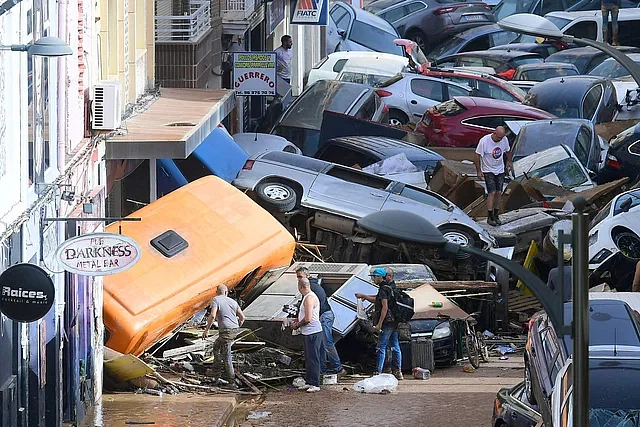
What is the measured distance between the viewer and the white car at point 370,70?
112ft

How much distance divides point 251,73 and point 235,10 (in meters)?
2.76

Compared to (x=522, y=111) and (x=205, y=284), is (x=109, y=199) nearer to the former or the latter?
(x=205, y=284)

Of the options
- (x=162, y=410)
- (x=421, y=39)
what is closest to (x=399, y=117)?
(x=421, y=39)

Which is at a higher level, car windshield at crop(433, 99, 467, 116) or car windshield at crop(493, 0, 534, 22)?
car windshield at crop(433, 99, 467, 116)

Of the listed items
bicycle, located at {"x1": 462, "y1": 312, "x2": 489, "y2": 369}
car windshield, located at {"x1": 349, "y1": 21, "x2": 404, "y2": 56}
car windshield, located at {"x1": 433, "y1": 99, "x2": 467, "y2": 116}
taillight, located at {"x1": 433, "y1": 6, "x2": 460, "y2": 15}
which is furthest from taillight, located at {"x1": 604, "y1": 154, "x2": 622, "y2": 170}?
taillight, located at {"x1": 433, "y1": 6, "x2": 460, "y2": 15}

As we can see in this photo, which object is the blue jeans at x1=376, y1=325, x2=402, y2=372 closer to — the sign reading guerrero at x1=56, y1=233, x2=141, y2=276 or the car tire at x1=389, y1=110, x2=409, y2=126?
the sign reading guerrero at x1=56, y1=233, x2=141, y2=276

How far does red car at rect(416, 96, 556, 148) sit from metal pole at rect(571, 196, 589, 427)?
2041 centimetres

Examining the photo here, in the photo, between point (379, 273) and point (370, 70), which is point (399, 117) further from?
point (379, 273)

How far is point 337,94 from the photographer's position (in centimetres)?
2967

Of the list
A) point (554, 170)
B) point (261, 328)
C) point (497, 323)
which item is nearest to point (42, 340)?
point (261, 328)

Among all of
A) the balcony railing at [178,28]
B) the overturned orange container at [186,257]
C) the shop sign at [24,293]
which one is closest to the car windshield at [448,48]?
the balcony railing at [178,28]

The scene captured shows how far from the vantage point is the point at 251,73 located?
2591cm

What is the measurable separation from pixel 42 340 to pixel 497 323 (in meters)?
7.49

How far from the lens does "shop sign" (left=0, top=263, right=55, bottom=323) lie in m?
11.5
